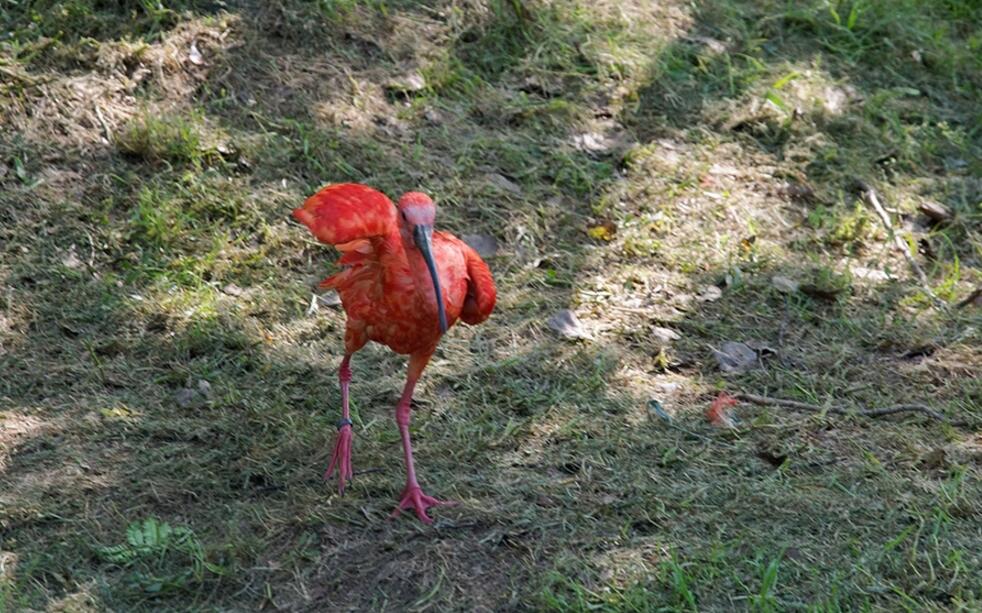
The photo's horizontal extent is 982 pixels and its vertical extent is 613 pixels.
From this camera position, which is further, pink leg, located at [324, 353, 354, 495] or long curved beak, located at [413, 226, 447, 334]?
pink leg, located at [324, 353, 354, 495]

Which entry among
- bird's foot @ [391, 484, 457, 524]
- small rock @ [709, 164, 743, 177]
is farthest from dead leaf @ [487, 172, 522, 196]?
bird's foot @ [391, 484, 457, 524]

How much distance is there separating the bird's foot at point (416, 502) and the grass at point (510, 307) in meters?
0.06

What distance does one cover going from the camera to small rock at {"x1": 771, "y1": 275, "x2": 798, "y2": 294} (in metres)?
5.30

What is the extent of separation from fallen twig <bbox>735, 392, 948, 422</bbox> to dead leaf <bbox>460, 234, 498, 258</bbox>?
1309mm

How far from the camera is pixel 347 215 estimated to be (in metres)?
3.81

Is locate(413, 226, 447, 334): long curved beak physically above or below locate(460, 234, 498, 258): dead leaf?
above

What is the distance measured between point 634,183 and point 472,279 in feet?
6.41

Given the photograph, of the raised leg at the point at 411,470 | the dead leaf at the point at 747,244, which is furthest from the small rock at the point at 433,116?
the raised leg at the point at 411,470

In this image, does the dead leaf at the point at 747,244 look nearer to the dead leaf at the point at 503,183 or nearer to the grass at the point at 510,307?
the grass at the point at 510,307

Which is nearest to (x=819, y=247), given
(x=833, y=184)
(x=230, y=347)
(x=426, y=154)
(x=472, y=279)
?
(x=833, y=184)

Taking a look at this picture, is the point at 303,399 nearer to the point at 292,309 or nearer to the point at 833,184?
the point at 292,309

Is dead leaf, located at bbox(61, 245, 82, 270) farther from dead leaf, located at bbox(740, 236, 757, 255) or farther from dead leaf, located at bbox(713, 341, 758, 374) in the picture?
dead leaf, located at bbox(740, 236, 757, 255)

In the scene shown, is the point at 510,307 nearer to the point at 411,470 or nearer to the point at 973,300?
the point at 411,470

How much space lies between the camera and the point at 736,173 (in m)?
5.96
